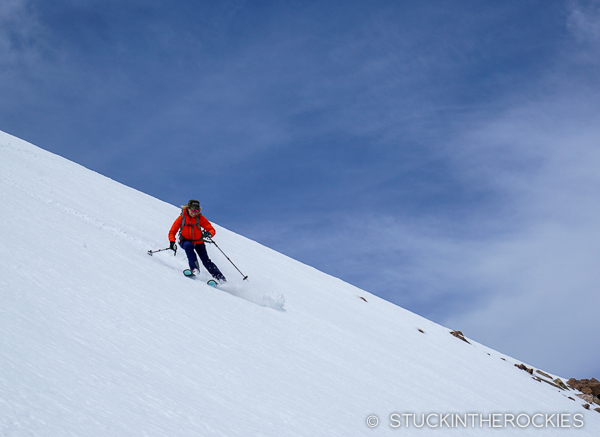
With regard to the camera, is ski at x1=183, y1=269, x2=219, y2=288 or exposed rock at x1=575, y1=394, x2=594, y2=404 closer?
ski at x1=183, y1=269, x2=219, y2=288

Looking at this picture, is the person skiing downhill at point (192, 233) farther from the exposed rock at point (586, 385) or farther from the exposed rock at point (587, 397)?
the exposed rock at point (586, 385)

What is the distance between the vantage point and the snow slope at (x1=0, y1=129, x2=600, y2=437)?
3031 millimetres

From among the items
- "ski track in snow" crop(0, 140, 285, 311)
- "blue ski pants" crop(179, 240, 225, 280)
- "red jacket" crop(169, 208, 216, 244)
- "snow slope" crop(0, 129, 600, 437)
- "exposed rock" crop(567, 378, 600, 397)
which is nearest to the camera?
"snow slope" crop(0, 129, 600, 437)

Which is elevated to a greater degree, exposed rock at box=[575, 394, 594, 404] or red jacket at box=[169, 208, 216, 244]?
exposed rock at box=[575, 394, 594, 404]

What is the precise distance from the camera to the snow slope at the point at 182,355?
119 inches

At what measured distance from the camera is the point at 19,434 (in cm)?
226

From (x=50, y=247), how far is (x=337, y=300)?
27.8 ft

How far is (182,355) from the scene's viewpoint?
4465mm

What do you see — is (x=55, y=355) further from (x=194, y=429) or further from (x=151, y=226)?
(x=151, y=226)

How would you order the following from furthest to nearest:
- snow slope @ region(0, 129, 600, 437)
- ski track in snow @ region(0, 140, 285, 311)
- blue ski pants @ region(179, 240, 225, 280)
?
1. blue ski pants @ region(179, 240, 225, 280)
2. ski track in snow @ region(0, 140, 285, 311)
3. snow slope @ region(0, 129, 600, 437)

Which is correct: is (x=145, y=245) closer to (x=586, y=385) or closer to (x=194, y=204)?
(x=194, y=204)

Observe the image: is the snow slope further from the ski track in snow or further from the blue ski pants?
the blue ski pants

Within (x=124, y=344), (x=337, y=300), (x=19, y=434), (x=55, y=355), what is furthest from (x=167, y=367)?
(x=337, y=300)

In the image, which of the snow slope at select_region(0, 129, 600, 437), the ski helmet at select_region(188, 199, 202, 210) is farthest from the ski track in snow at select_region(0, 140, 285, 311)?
the ski helmet at select_region(188, 199, 202, 210)
